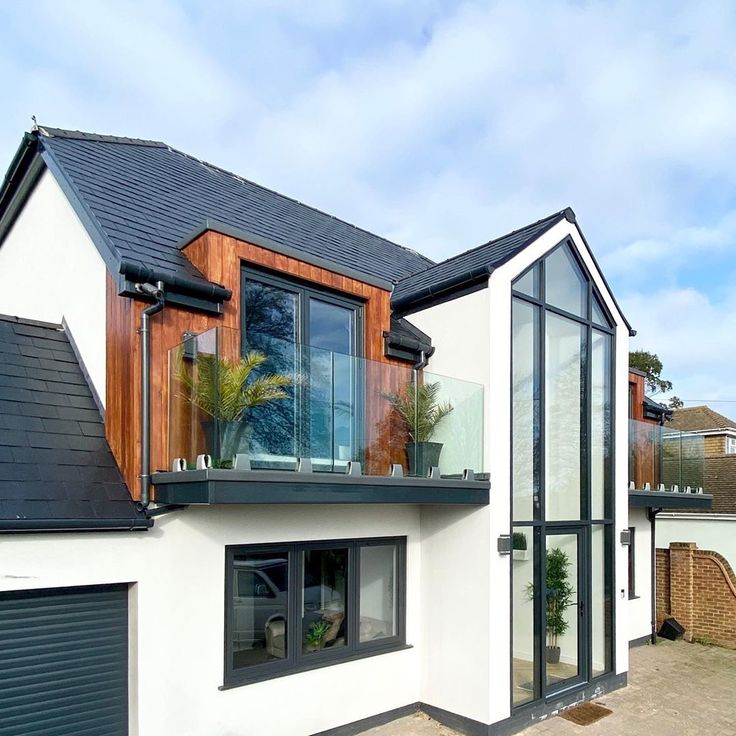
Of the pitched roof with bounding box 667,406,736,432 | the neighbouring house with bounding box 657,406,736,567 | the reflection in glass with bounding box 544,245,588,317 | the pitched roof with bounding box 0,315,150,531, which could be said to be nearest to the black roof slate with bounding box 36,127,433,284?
the pitched roof with bounding box 0,315,150,531

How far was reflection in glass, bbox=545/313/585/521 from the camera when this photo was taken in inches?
328

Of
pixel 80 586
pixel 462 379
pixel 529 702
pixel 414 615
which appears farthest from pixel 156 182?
pixel 529 702

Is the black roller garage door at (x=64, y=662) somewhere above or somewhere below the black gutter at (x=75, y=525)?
below

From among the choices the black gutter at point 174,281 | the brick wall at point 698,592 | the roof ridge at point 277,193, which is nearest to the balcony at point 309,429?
the black gutter at point 174,281

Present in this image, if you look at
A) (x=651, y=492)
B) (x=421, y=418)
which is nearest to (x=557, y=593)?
(x=421, y=418)

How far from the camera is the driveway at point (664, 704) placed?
7.22m

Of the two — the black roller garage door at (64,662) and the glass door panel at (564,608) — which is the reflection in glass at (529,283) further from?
the black roller garage door at (64,662)

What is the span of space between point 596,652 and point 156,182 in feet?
30.1

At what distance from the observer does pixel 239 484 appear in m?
5.23

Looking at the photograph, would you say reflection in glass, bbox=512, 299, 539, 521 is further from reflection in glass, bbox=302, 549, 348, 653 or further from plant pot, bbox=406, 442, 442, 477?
reflection in glass, bbox=302, 549, 348, 653

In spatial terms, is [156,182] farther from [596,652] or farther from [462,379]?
[596,652]

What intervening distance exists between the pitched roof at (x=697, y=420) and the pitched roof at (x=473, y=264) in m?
23.5

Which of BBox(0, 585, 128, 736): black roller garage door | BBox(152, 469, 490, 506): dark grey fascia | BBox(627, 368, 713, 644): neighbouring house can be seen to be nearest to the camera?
BBox(0, 585, 128, 736): black roller garage door

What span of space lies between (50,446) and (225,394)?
167 centimetres
